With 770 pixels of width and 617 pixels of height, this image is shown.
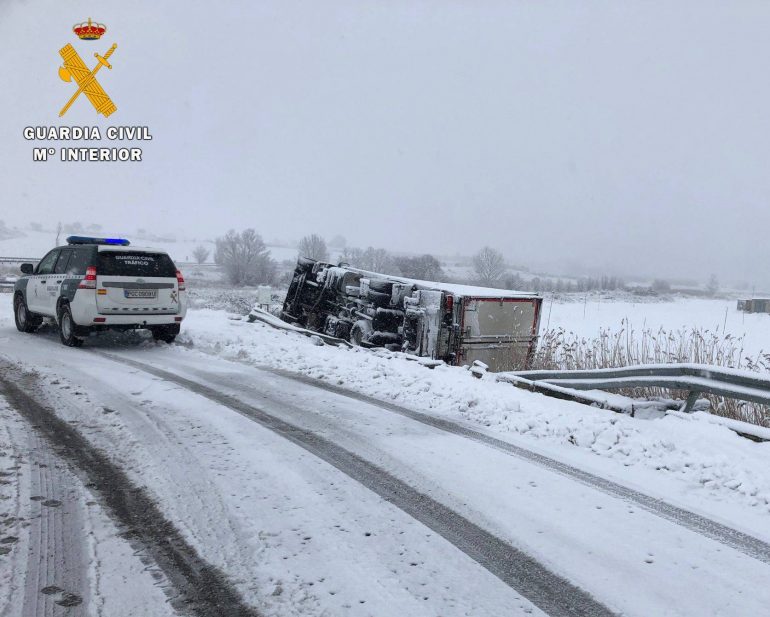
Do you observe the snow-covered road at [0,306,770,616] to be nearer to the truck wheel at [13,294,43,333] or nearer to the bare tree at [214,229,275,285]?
the truck wheel at [13,294,43,333]

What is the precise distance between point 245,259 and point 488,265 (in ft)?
91.6

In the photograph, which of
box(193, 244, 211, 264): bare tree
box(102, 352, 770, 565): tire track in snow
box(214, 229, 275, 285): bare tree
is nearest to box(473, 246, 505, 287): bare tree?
box(214, 229, 275, 285): bare tree

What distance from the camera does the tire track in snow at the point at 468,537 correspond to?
308cm

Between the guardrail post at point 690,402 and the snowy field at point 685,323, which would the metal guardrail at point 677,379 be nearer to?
the guardrail post at point 690,402

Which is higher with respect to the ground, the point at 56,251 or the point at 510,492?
the point at 56,251

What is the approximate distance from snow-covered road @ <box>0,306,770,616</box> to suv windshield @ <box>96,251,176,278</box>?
4402 mm

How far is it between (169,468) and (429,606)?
8.65 feet

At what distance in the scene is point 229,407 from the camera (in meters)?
6.84

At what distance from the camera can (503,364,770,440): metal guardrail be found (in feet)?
17.6

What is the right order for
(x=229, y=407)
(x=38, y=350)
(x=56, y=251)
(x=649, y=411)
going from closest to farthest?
1. (x=649, y=411)
2. (x=229, y=407)
3. (x=38, y=350)
4. (x=56, y=251)

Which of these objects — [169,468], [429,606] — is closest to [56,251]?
[169,468]

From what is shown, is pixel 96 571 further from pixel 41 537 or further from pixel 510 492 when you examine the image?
pixel 510 492

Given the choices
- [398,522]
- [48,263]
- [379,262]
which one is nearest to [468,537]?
[398,522]

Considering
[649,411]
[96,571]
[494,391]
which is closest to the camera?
[96,571]
